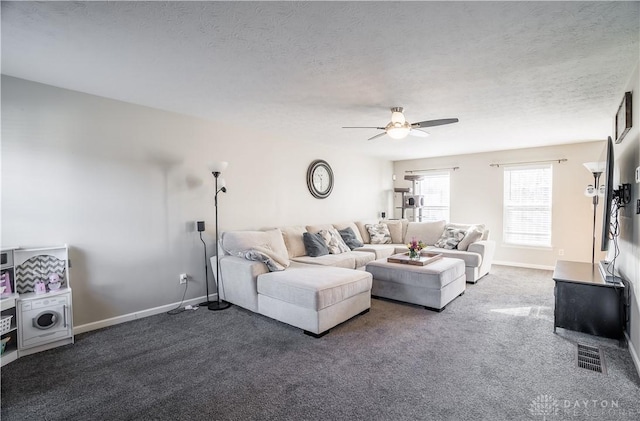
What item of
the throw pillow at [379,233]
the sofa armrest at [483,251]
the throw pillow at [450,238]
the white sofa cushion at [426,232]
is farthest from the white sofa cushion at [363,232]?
the sofa armrest at [483,251]

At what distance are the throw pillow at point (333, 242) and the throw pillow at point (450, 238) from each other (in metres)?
1.78

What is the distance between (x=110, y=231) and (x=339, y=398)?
9.16 ft

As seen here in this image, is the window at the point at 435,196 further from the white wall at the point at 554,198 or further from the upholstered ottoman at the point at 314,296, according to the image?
the upholstered ottoman at the point at 314,296

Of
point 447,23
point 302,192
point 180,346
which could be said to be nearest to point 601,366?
point 447,23

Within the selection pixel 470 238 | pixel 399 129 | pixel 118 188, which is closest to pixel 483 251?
pixel 470 238

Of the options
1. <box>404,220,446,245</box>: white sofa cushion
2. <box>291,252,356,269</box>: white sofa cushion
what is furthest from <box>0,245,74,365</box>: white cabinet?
<box>404,220,446,245</box>: white sofa cushion

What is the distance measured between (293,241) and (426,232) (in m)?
2.83

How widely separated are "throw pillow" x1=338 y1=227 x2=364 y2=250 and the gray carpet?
2.15 m

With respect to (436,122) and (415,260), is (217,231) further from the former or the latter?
(436,122)

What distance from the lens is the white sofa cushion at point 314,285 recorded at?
2.89m

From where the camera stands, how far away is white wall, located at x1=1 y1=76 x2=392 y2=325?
2729mm

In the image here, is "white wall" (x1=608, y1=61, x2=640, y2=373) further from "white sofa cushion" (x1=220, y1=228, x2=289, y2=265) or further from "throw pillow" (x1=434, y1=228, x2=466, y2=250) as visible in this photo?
"white sofa cushion" (x1=220, y1=228, x2=289, y2=265)

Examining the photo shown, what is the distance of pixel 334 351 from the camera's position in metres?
2.60

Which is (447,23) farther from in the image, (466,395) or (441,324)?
(441,324)
